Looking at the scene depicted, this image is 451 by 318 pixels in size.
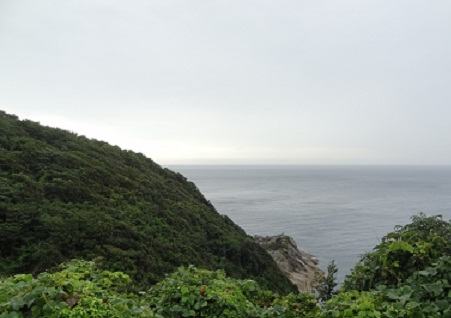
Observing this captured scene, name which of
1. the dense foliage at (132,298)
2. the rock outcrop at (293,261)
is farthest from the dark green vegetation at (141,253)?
the rock outcrop at (293,261)

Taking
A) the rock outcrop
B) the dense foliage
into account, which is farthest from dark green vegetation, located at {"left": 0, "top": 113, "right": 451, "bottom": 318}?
the rock outcrop

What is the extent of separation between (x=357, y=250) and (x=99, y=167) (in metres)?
41.4

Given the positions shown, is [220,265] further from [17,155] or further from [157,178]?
[17,155]

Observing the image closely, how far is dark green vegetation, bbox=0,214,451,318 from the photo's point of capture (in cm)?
301

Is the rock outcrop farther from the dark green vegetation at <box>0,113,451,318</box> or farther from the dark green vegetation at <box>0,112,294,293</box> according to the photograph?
the dark green vegetation at <box>0,113,451,318</box>

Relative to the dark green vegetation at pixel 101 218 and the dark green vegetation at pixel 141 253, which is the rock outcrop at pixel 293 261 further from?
the dark green vegetation at pixel 141 253

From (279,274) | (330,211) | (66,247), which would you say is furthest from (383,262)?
(330,211)

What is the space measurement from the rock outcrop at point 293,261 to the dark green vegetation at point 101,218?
11.6 metres

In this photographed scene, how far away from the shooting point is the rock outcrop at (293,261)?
112 feet

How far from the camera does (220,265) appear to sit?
1914 cm

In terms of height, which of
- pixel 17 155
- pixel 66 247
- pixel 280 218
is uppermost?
pixel 17 155

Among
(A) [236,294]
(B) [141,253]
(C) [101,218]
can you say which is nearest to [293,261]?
(B) [141,253]

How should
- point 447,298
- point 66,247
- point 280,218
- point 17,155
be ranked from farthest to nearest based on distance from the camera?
point 280,218
point 17,155
point 66,247
point 447,298

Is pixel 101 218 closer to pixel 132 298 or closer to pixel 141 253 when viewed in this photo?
pixel 141 253
